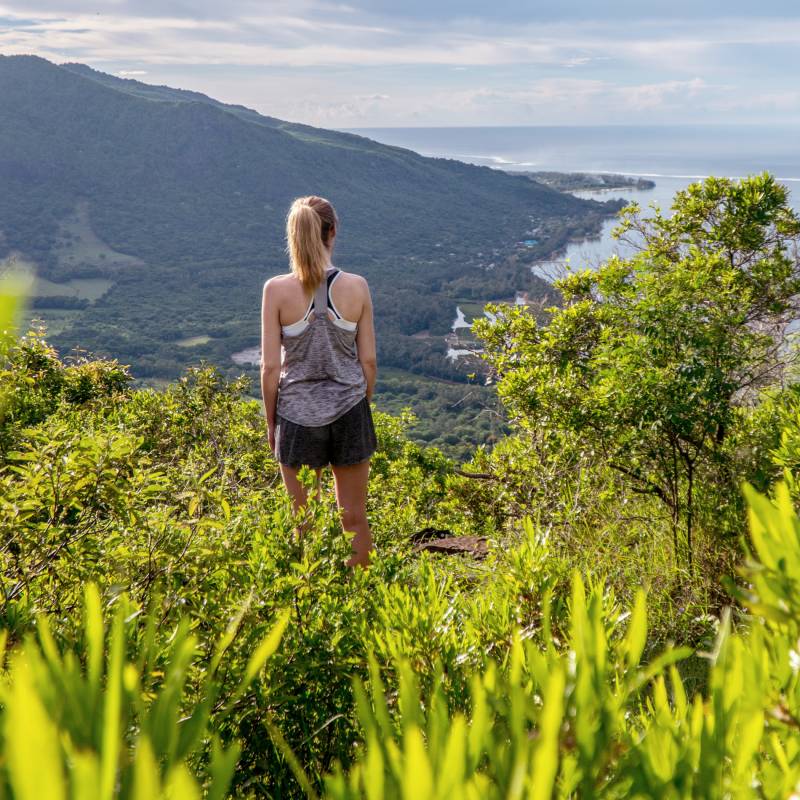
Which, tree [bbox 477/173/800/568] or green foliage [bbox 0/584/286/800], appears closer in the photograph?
green foliage [bbox 0/584/286/800]

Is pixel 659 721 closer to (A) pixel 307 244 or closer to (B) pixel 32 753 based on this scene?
(B) pixel 32 753

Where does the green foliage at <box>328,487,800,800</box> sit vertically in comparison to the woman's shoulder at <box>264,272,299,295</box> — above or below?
below

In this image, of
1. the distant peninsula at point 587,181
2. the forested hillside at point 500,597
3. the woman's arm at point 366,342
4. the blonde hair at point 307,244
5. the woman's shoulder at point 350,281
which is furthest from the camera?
the distant peninsula at point 587,181

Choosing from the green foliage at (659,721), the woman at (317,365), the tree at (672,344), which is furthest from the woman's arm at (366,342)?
the green foliage at (659,721)

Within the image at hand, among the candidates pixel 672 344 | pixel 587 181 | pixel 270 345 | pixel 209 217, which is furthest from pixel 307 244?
pixel 209 217

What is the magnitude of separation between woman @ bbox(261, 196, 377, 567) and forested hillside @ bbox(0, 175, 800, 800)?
443mm

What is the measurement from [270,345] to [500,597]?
184cm

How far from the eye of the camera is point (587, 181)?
11150 cm

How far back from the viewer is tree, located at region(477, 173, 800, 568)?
3016mm

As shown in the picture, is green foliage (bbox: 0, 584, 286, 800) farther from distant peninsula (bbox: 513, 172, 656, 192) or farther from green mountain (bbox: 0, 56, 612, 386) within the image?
distant peninsula (bbox: 513, 172, 656, 192)

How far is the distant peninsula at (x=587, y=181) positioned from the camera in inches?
3856

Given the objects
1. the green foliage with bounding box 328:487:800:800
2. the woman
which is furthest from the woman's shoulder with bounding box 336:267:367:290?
the green foliage with bounding box 328:487:800:800

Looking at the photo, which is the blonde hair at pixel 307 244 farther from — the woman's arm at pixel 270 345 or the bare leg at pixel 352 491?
the bare leg at pixel 352 491

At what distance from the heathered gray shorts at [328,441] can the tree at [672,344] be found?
0.92 meters
